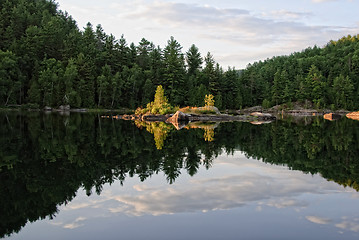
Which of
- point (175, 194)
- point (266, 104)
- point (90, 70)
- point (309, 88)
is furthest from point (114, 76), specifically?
point (175, 194)

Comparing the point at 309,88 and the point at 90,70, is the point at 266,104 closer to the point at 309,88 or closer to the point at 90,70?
the point at 309,88

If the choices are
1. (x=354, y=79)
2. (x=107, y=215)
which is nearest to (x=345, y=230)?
(x=107, y=215)

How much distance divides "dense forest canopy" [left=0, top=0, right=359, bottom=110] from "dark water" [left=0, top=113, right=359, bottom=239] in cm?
5786

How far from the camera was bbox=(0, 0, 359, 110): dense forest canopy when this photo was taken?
2662 inches

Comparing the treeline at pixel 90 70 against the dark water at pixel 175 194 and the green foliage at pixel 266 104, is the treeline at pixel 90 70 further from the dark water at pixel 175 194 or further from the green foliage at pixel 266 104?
the dark water at pixel 175 194

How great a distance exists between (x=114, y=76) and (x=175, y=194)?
7218 centimetres

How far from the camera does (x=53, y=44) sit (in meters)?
83.6

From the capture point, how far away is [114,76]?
3041 inches

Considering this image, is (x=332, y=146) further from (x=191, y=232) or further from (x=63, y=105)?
(x=63, y=105)

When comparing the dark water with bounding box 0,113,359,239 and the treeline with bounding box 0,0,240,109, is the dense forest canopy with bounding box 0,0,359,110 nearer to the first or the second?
the treeline with bounding box 0,0,240,109

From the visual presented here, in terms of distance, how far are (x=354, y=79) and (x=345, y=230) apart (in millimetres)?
113880

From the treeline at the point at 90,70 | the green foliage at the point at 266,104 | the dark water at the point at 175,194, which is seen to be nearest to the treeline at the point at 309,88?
the green foliage at the point at 266,104

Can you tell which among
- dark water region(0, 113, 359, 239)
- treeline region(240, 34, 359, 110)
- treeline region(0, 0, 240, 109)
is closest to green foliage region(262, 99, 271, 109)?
treeline region(240, 34, 359, 110)

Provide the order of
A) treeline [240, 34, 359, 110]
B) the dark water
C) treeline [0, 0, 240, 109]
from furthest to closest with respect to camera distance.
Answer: treeline [240, 34, 359, 110] → treeline [0, 0, 240, 109] → the dark water
